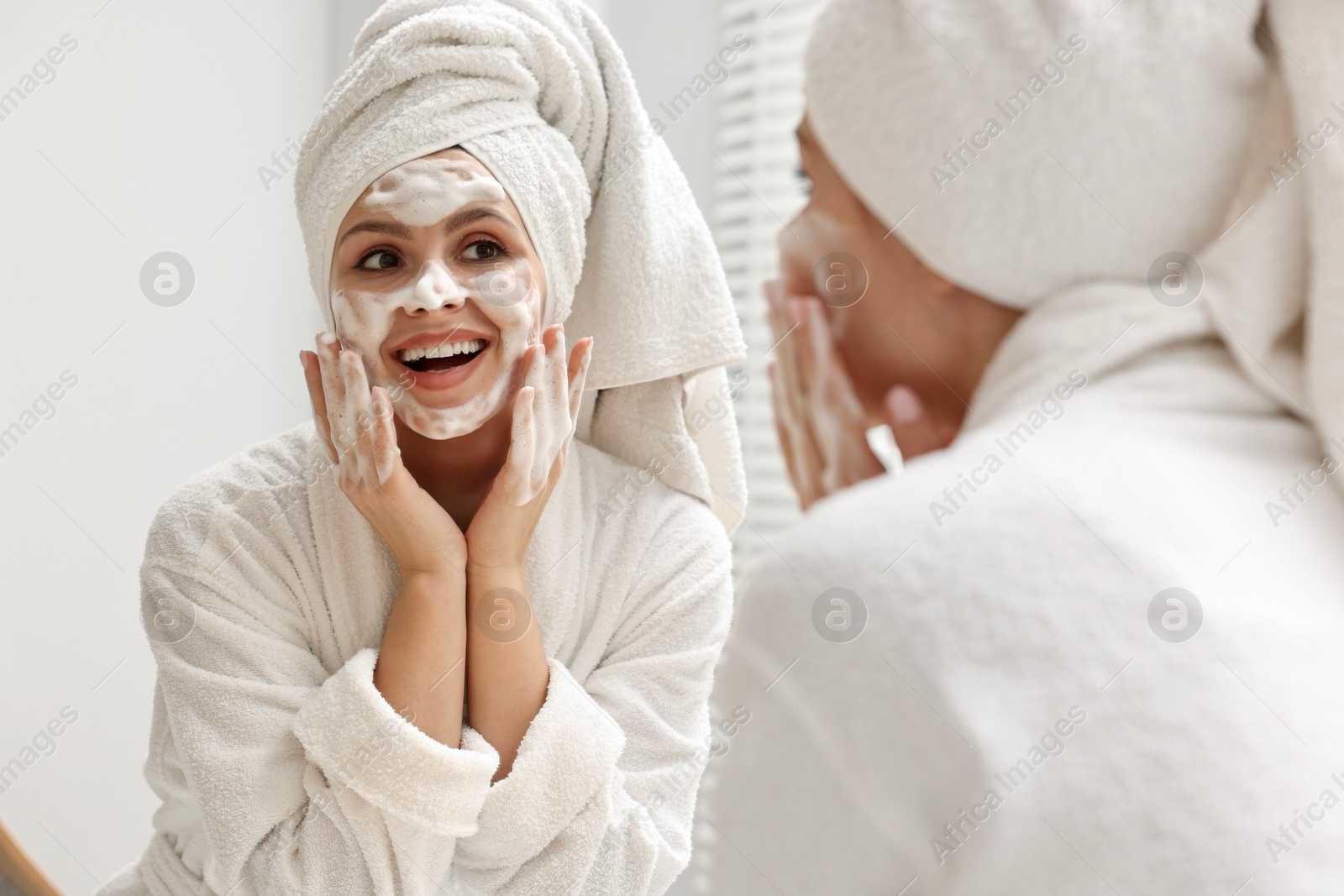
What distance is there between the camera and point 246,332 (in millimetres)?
1367

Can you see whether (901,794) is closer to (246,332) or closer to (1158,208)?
(1158,208)

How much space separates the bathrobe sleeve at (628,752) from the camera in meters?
0.90

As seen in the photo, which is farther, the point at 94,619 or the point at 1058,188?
the point at 94,619

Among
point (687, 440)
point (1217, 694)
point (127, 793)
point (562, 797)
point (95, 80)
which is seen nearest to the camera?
point (1217, 694)

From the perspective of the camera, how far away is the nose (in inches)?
34.9

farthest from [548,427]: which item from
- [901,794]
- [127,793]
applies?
[127,793]

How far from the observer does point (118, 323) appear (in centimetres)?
127

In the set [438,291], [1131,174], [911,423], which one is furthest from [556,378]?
[1131,174]

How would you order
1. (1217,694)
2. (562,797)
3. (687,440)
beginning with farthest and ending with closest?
(687,440) < (562,797) < (1217,694)

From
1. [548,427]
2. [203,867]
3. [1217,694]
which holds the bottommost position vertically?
[203,867]

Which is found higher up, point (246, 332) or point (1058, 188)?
point (1058, 188)

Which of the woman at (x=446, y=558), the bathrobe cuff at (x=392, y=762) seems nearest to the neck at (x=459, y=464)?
the woman at (x=446, y=558)

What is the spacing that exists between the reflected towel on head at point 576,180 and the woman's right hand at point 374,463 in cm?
Answer: 11

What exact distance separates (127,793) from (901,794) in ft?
4.34
